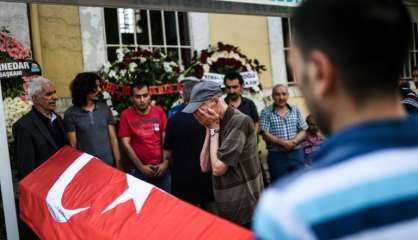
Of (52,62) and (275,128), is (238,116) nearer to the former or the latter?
(275,128)

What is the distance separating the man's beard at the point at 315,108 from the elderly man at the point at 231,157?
79.0 inches

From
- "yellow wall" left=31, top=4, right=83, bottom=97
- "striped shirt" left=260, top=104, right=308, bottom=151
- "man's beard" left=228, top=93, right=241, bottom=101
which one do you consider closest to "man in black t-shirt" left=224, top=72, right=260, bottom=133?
"man's beard" left=228, top=93, right=241, bottom=101

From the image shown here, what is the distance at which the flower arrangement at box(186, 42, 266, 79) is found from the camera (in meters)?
6.56

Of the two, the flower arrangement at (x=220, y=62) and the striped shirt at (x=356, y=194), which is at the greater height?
the flower arrangement at (x=220, y=62)

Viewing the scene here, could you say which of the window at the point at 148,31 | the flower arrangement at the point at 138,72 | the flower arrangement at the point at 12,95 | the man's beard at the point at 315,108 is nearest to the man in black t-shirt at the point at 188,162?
the flower arrangement at the point at 138,72

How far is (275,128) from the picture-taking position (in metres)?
5.98

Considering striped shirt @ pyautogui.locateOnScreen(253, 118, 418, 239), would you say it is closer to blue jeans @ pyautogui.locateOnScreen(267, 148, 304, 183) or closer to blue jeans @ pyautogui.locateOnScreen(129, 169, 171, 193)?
blue jeans @ pyautogui.locateOnScreen(129, 169, 171, 193)

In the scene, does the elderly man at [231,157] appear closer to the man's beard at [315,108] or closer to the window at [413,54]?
the man's beard at [315,108]

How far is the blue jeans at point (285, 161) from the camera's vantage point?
595 cm

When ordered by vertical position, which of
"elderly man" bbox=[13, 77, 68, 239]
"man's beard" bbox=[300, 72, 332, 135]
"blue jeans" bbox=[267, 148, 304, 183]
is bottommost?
"blue jeans" bbox=[267, 148, 304, 183]

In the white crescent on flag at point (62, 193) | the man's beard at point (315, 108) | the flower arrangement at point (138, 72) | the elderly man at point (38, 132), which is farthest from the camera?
the flower arrangement at point (138, 72)

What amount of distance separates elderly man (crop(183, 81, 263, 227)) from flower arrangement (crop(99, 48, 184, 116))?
8.00 feet

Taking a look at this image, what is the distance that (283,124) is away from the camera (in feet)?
19.5

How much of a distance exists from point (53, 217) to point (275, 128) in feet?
10.7
